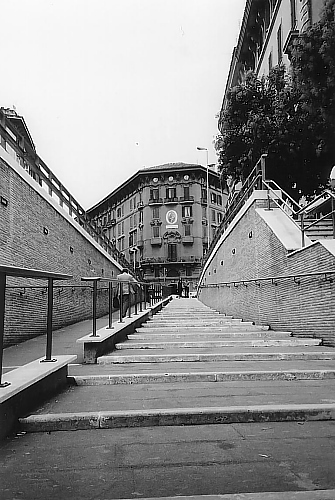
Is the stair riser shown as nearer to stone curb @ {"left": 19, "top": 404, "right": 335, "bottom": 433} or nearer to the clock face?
stone curb @ {"left": 19, "top": 404, "right": 335, "bottom": 433}

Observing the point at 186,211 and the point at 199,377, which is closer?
the point at 199,377

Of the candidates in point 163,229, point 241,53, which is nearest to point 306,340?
point 241,53

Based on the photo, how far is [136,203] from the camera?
224ft

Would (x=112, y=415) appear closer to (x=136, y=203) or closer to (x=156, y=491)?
(x=156, y=491)

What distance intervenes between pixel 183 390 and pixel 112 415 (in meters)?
1.20

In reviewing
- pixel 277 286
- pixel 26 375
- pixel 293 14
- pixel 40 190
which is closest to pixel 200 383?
pixel 26 375

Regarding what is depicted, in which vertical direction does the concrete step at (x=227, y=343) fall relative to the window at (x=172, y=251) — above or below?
below

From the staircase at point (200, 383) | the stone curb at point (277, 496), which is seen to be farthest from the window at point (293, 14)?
the stone curb at point (277, 496)

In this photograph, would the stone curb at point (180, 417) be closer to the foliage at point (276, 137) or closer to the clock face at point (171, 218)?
the foliage at point (276, 137)

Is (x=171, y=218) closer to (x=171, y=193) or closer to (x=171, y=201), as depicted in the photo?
(x=171, y=201)

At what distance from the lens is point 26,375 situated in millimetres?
4445

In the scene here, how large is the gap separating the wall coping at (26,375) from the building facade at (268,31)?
62.5 ft

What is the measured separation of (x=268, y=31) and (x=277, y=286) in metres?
24.3

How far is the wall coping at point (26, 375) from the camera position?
12.7 ft
